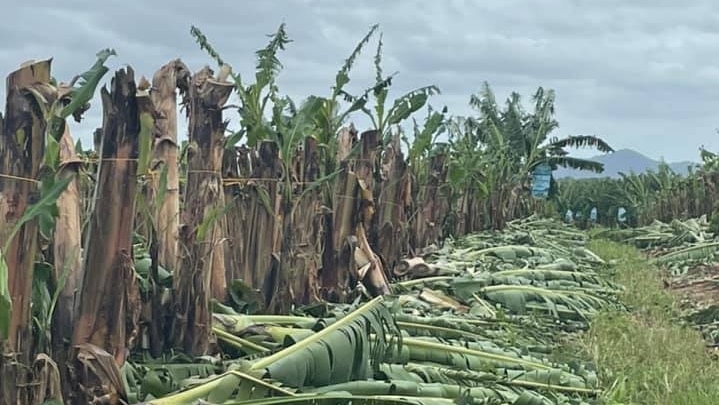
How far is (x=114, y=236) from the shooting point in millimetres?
2961

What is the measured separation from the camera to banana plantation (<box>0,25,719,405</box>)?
8.98 ft

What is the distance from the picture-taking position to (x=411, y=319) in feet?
16.2

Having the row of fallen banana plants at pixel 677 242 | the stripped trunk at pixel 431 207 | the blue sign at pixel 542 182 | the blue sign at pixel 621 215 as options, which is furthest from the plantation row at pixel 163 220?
the blue sign at pixel 621 215

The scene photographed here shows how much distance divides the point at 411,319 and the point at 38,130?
274 centimetres

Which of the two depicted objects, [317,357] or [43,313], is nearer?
[43,313]

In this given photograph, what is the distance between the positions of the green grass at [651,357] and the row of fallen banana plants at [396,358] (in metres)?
0.19

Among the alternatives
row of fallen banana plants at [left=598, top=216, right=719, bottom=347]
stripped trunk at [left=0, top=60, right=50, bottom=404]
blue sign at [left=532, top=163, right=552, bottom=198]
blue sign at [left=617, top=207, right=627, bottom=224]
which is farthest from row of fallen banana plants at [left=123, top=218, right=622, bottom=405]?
blue sign at [left=617, top=207, right=627, bottom=224]

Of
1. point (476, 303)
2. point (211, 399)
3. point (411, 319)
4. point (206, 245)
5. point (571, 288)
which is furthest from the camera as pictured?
point (571, 288)

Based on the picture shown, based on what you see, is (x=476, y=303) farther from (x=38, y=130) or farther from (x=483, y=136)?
(x=483, y=136)

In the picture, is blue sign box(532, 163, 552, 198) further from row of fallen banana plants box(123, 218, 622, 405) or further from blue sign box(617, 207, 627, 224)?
row of fallen banana plants box(123, 218, 622, 405)

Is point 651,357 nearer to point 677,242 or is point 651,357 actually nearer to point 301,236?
point 301,236

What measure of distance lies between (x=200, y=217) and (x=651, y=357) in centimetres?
296

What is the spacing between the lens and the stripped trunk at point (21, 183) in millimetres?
2643

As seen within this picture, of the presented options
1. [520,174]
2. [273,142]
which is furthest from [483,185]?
[273,142]
